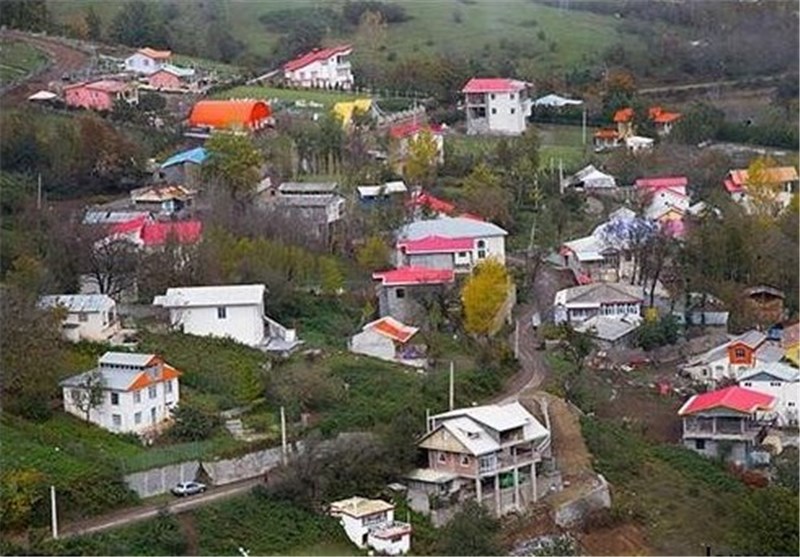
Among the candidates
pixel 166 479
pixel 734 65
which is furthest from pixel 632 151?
pixel 166 479

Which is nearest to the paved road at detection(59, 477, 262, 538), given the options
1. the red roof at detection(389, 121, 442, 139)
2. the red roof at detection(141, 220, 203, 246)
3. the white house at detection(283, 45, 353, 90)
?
the red roof at detection(141, 220, 203, 246)

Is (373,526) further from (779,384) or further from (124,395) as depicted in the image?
(779,384)

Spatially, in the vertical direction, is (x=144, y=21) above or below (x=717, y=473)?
above

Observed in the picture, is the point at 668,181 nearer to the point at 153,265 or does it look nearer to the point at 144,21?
the point at 153,265

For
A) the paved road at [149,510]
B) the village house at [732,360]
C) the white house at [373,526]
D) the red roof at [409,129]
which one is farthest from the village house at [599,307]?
the red roof at [409,129]

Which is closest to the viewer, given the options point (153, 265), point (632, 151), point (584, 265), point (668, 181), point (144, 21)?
point (153, 265)

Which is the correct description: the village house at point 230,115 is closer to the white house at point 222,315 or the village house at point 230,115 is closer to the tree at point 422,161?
the tree at point 422,161

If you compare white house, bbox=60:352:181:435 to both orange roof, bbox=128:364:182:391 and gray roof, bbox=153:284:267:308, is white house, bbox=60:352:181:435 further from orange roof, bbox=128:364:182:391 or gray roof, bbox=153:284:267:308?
gray roof, bbox=153:284:267:308
